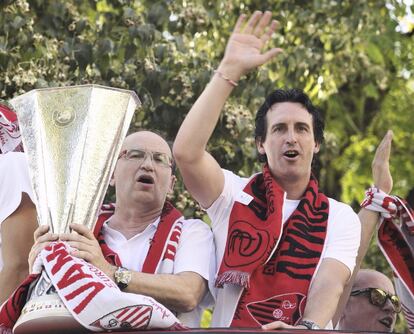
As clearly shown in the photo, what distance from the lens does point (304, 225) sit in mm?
5203

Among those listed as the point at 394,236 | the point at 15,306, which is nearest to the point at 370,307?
the point at 394,236

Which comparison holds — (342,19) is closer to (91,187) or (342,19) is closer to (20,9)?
(20,9)

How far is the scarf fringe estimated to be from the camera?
499cm

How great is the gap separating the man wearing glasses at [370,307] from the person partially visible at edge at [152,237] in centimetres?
95

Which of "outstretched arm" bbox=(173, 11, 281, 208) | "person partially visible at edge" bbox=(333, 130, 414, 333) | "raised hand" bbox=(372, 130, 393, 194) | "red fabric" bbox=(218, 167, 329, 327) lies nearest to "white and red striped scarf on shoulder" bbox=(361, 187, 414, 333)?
"person partially visible at edge" bbox=(333, 130, 414, 333)

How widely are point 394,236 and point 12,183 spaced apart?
60.2 inches

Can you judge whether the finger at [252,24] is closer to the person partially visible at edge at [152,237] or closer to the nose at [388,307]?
the person partially visible at edge at [152,237]

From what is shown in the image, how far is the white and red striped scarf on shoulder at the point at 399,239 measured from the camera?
5445 mm

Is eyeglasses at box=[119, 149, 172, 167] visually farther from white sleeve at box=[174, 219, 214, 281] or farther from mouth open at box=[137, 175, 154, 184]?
white sleeve at box=[174, 219, 214, 281]

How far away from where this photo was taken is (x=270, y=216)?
5141mm

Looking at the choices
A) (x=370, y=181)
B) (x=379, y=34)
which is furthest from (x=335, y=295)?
(x=370, y=181)

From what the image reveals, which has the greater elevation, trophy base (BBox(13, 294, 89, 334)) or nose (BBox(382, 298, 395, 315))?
trophy base (BBox(13, 294, 89, 334))

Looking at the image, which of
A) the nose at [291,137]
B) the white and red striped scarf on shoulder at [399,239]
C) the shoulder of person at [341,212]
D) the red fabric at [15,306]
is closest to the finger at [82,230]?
the red fabric at [15,306]

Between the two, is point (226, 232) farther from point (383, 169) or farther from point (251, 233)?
point (383, 169)
